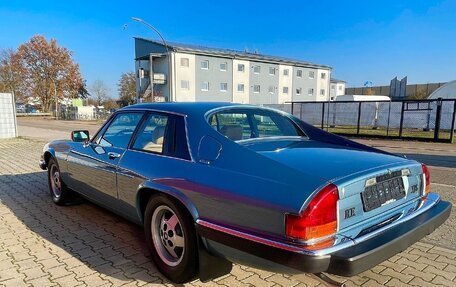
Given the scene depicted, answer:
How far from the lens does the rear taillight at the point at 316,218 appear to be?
2.02 m

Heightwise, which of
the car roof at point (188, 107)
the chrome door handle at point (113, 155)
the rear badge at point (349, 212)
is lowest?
the rear badge at point (349, 212)

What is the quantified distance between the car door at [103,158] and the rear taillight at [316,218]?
2145mm

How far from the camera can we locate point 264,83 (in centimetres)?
5003

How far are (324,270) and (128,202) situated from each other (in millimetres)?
2106

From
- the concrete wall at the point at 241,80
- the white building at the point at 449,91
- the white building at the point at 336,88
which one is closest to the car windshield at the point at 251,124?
the white building at the point at 449,91

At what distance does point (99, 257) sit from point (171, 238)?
3.28 feet

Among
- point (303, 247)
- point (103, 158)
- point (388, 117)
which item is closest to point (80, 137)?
point (103, 158)

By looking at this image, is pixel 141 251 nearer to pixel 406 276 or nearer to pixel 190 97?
pixel 406 276

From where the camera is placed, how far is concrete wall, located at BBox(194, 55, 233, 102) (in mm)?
44375

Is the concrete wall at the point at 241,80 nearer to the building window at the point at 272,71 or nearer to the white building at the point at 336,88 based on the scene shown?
the building window at the point at 272,71

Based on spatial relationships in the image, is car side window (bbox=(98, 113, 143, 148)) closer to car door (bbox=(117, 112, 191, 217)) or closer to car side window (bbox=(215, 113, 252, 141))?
car door (bbox=(117, 112, 191, 217))

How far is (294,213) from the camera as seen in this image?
6.63ft

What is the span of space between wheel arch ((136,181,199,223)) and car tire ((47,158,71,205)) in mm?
2282

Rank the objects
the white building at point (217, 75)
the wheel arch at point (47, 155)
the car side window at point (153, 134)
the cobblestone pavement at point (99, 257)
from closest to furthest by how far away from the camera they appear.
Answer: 1. the cobblestone pavement at point (99, 257)
2. the car side window at point (153, 134)
3. the wheel arch at point (47, 155)
4. the white building at point (217, 75)
